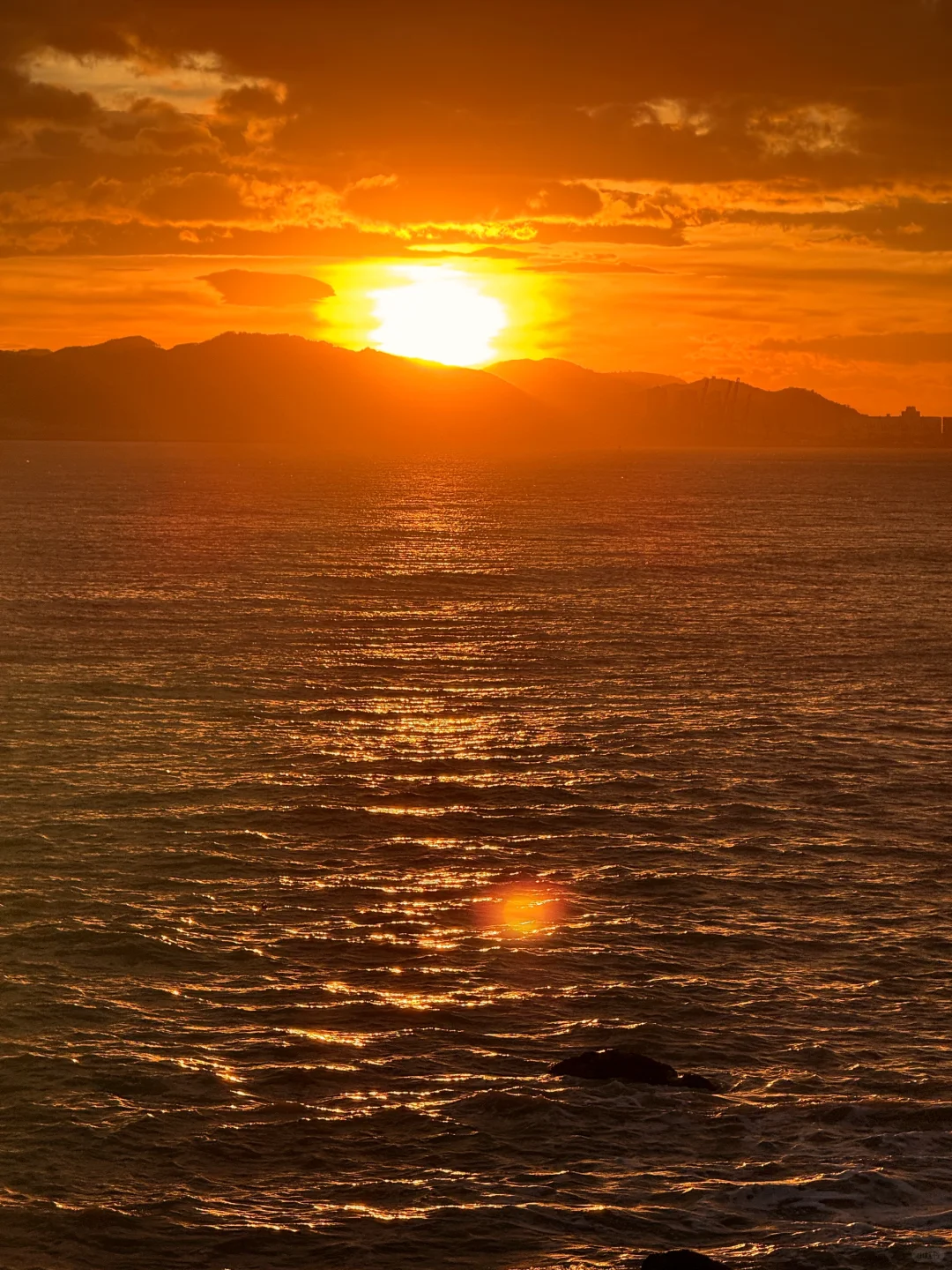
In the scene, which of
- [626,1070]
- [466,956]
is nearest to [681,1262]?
[626,1070]

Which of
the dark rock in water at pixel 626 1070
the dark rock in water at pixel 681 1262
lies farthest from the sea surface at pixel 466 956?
the dark rock in water at pixel 681 1262

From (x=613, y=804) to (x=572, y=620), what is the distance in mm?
44390

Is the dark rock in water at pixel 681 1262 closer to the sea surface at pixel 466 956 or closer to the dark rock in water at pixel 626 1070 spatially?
the sea surface at pixel 466 956

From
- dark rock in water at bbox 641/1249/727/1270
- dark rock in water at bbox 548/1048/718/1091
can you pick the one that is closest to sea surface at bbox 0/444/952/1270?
dark rock in water at bbox 548/1048/718/1091

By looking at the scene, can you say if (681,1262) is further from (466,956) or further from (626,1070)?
(466,956)

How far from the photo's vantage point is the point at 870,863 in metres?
42.4

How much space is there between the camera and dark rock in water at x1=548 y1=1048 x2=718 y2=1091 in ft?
94.1

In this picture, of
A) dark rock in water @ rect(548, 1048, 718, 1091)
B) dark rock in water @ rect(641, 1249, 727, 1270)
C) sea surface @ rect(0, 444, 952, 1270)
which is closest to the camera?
dark rock in water @ rect(641, 1249, 727, 1270)

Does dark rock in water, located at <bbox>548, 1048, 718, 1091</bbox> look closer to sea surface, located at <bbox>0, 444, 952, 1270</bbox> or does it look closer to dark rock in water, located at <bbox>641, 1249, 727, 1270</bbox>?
sea surface, located at <bbox>0, 444, 952, 1270</bbox>

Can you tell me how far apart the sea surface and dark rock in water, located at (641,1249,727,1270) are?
1.18 metres

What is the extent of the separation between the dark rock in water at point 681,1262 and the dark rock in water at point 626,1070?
6642 mm

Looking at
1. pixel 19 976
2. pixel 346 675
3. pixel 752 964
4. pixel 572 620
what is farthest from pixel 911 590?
pixel 19 976

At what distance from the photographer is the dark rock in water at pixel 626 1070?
28.7m

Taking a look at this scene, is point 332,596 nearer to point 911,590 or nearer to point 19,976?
point 911,590
